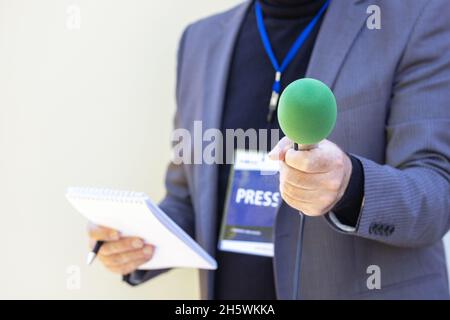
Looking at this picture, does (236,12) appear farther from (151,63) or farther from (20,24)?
(20,24)

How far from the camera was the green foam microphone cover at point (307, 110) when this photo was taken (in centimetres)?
59

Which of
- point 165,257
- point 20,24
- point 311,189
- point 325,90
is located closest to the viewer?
point 325,90

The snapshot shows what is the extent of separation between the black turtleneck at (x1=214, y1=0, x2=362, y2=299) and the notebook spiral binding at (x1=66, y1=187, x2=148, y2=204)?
354 mm

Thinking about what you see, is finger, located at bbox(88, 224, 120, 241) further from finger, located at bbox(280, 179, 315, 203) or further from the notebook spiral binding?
finger, located at bbox(280, 179, 315, 203)

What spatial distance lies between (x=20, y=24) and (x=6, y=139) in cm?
35

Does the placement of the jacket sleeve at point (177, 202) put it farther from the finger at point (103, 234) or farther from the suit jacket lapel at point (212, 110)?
the finger at point (103, 234)

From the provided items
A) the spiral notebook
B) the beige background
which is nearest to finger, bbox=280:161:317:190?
the spiral notebook

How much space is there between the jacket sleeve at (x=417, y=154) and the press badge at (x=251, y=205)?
0.86 ft

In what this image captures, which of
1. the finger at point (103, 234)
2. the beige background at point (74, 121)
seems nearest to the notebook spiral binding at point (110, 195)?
the finger at point (103, 234)

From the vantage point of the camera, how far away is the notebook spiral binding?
955 millimetres

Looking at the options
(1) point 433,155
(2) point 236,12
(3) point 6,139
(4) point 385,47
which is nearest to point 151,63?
(2) point 236,12

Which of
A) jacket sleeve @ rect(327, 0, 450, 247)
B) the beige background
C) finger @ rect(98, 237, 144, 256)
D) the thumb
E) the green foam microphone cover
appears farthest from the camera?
the beige background

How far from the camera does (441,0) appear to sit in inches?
41.7

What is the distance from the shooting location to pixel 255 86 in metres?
1.30
